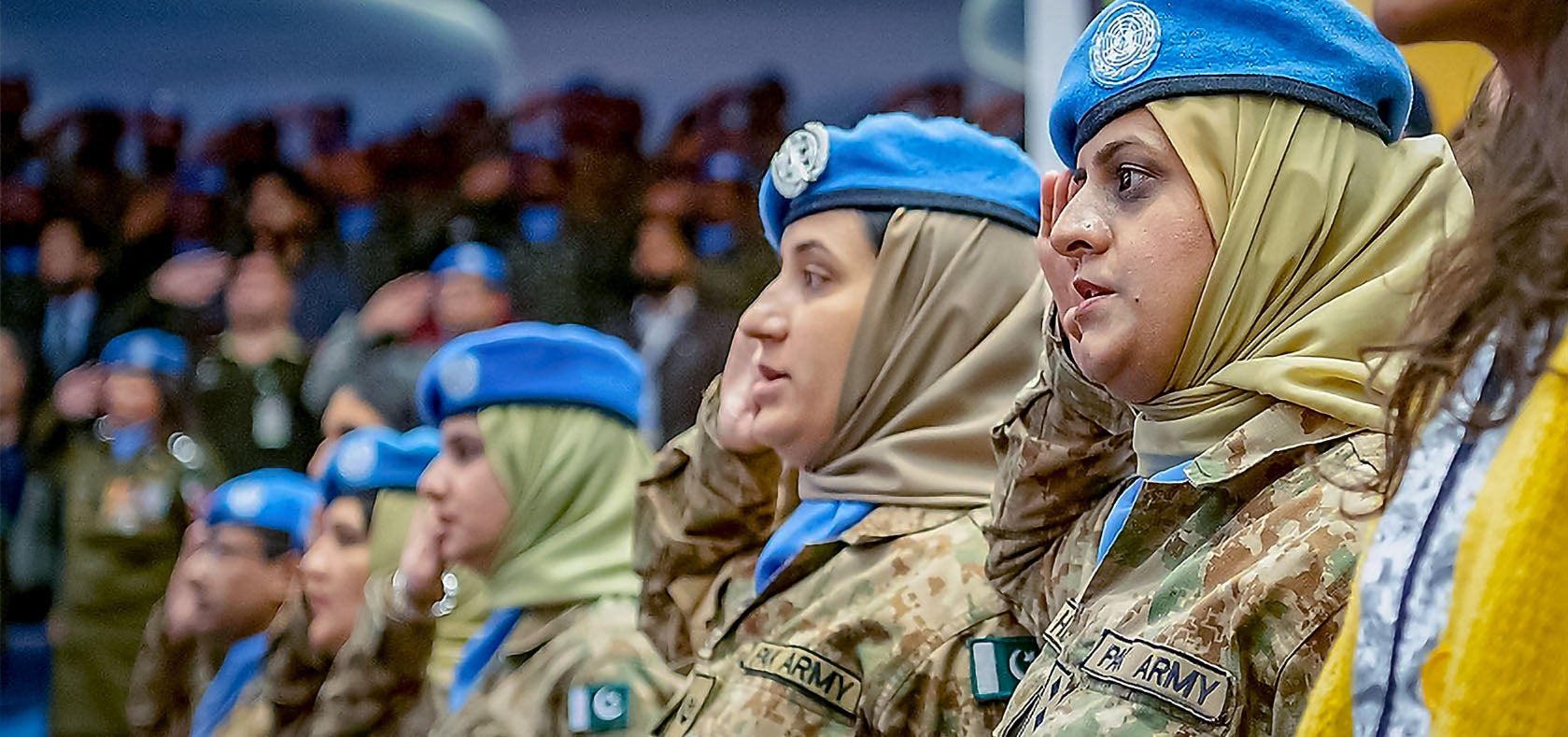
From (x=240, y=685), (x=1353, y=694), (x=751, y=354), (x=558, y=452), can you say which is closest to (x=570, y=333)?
(x=558, y=452)

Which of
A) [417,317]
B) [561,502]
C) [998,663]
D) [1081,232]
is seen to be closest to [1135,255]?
[1081,232]

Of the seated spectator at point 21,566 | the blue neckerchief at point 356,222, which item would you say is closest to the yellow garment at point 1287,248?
the blue neckerchief at point 356,222

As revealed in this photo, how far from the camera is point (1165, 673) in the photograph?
1.33 meters

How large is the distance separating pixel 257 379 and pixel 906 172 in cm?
338

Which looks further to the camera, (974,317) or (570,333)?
(570,333)

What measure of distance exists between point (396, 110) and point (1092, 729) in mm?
4527

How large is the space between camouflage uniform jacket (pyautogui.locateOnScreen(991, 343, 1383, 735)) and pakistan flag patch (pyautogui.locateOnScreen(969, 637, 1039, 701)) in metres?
0.23

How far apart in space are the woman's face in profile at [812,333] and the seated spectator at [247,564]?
217 cm

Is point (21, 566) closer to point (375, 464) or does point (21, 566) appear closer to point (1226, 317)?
point (375, 464)

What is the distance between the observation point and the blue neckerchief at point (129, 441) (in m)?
5.11

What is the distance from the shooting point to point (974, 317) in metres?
2.14

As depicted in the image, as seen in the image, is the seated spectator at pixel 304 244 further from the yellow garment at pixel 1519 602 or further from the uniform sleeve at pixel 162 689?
the yellow garment at pixel 1519 602

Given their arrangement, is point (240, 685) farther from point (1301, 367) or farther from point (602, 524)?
point (1301, 367)

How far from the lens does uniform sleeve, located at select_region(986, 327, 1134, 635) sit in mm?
1729
